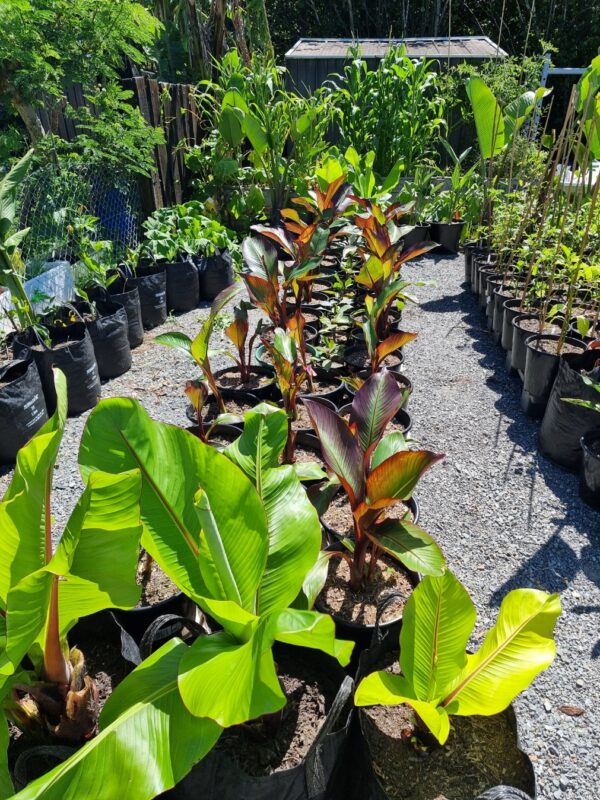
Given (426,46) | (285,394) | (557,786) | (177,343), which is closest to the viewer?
(557,786)

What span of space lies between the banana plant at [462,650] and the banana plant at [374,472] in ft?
0.27

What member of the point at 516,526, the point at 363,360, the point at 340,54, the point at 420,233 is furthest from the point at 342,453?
the point at 340,54

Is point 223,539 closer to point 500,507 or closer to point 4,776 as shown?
point 4,776

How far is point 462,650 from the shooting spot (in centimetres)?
112

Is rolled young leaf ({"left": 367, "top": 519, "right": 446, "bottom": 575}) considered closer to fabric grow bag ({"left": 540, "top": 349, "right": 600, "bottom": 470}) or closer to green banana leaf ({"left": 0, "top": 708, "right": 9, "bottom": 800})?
green banana leaf ({"left": 0, "top": 708, "right": 9, "bottom": 800})

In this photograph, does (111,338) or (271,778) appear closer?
(271,778)

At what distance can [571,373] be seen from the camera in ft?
8.65

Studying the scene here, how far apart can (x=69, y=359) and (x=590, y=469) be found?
2.77 metres

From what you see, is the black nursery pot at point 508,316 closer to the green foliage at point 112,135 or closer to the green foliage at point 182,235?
the green foliage at point 182,235

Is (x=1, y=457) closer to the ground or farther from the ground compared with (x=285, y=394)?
closer to the ground

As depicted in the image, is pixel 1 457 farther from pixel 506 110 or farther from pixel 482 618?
pixel 506 110

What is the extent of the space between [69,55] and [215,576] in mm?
4144

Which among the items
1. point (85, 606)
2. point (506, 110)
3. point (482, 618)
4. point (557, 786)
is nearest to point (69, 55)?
point (506, 110)

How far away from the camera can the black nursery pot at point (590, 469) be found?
2.37 metres
